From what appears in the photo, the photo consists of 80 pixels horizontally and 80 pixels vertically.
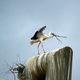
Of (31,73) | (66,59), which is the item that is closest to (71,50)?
(66,59)

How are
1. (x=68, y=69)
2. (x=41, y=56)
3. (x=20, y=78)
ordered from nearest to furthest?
1. (x=68, y=69)
2. (x=41, y=56)
3. (x=20, y=78)

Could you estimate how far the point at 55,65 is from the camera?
1065cm

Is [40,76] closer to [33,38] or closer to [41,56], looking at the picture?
[41,56]

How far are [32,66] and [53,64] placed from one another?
126 centimetres

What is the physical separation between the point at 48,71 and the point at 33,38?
7.50ft

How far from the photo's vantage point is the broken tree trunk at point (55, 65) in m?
10.5

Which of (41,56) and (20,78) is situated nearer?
(41,56)

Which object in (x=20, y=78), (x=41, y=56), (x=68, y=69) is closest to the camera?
(x=68, y=69)

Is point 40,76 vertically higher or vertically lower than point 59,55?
lower

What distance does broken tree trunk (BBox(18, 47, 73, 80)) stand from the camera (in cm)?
1050

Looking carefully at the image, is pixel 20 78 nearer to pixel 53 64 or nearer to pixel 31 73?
pixel 31 73

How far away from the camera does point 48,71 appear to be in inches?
429

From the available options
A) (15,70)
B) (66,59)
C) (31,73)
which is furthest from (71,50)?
(15,70)

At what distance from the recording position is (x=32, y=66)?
11.8 m
